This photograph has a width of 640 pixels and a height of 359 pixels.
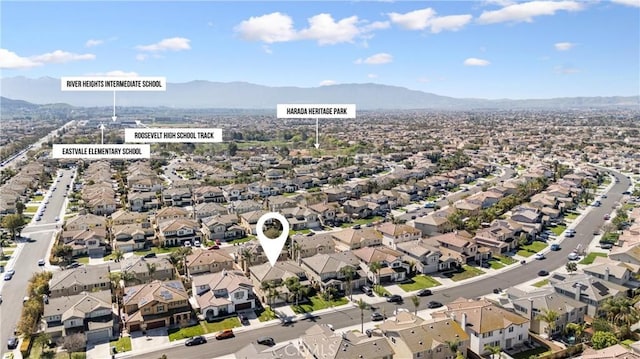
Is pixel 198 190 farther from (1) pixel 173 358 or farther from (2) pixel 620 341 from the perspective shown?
(2) pixel 620 341

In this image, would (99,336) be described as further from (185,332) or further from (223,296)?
(223,296)

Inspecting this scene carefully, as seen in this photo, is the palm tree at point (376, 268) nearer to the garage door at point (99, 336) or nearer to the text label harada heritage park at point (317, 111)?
the text label harada heritage park at point (317, 111)

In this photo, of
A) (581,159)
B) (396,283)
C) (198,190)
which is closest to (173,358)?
(396,283)

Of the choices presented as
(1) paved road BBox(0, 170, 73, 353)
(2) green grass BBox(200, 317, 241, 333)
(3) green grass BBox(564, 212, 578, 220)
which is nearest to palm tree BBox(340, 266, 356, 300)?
(2) green grass BBox(200, 317, 241, 333)

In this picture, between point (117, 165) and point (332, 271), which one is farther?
point (117, 165)

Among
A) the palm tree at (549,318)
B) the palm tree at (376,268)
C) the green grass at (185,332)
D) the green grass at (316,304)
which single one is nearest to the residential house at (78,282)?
the green grass at (185,332)

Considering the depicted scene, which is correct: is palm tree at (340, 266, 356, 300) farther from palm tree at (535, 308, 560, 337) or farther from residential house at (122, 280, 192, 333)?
palm tree at (535, 308, 560, 337)

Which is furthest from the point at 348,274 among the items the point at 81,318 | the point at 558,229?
the point at 558,229
